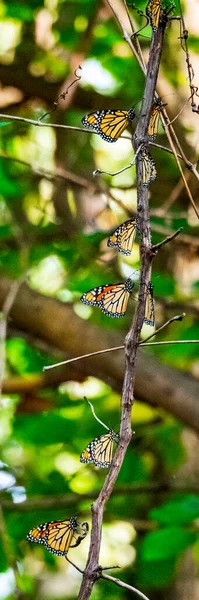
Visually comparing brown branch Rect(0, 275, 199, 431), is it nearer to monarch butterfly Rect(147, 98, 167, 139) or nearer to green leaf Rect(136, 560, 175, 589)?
green leaf Rect(136, 560, 175, 589)

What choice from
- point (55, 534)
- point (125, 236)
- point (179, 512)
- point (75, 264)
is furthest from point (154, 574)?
point (125, 236)

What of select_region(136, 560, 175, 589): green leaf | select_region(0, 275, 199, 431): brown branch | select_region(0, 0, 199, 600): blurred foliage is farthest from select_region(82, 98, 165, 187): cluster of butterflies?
select_region(136, 560, 175, 589): green leaf

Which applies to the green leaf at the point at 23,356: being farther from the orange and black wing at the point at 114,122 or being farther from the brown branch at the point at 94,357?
the orange and black wing at the point at 114,122

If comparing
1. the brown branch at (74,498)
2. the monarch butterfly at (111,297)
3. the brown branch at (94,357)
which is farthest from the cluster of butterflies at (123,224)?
the brown branch at (74,498)

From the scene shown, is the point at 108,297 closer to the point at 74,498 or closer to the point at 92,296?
the point at 92,296

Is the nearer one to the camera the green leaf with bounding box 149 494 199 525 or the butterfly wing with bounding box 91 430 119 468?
the butterfly wing with bounding box 91 430 119 468

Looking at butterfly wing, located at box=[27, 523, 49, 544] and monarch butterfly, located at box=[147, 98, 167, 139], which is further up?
monarch butterfly, located at box=[147, 98, 167, 139]

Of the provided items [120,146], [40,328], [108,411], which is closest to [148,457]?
[108,411]

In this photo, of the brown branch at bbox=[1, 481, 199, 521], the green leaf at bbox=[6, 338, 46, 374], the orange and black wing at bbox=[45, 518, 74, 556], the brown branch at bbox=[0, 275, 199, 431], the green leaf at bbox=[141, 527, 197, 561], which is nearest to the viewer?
the orange and black wing at bbox=[45, 518, 74, 556]
